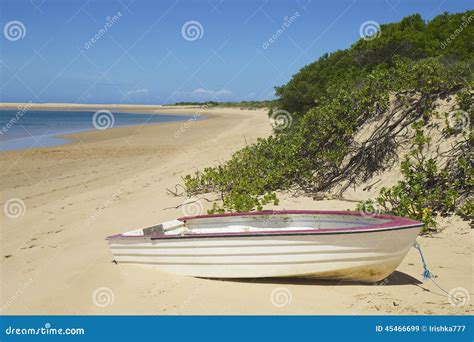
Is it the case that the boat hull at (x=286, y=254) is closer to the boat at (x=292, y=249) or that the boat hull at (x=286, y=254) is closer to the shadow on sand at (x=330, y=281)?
the boat at (x=292, y=249)

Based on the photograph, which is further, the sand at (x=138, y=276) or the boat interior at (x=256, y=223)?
the boat interior at (x=256, y=223)

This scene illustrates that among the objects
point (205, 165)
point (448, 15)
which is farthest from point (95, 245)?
point (448, 15)

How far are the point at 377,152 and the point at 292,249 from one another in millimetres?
5018

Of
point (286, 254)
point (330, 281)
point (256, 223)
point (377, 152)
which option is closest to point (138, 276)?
point (256, 223)

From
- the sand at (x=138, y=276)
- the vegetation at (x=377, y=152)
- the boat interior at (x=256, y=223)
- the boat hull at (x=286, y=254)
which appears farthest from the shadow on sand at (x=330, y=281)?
the vegetation at (x=377, y=152)

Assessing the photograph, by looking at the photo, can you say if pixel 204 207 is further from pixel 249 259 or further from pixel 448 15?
pixel 448 15

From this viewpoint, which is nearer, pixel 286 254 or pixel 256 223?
pixel 286 254

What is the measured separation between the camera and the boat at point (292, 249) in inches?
214

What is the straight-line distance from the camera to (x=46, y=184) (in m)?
13.8

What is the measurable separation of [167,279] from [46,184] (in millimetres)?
8919

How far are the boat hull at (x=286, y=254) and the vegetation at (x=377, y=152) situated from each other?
94.6 inches

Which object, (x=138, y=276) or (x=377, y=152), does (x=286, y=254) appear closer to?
(x=138, y=276)

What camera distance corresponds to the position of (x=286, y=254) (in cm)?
573

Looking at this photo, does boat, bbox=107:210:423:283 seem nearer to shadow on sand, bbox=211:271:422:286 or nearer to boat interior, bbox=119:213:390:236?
boat interior, bbox=119:213:390:236
